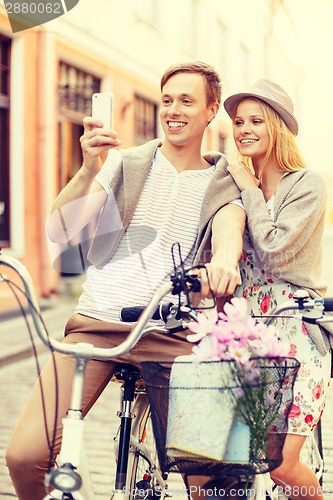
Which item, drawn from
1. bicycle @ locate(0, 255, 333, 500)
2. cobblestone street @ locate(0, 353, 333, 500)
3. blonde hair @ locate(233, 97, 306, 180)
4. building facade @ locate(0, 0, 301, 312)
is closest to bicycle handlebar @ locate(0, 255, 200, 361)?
bicycle @ locate(0, 255, 333, 500)

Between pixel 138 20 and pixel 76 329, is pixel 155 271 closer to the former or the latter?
pixel 76 329

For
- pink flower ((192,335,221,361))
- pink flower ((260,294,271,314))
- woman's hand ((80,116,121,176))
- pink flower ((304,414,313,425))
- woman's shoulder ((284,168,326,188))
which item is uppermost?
woman's hand ((80,116,121,176))

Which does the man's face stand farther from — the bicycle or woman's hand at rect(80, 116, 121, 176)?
the bicycle

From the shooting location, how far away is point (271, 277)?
9.00 feet

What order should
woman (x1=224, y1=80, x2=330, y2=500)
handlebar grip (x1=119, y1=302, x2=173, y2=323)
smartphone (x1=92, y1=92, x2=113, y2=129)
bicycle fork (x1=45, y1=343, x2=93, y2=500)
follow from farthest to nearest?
woman (x1=224, y1=80, x2=330, y2=500), smartphone (x1=92, y1=92, x2=113, y2=129), handlebar grip (x1=119, y1=302, x2=173, y2=323), bicycle fork (x1=45, y1=343, x2=93, y2=500)

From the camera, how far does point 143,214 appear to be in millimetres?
2697

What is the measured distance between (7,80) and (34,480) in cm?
871

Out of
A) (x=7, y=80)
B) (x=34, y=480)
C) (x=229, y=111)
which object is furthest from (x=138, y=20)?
(x=34, y=480)

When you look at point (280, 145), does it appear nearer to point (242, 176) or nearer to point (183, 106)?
point (242, 176)

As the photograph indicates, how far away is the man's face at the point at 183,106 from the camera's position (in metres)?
2.74

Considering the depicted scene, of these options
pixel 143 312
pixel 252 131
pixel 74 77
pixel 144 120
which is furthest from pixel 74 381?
pixel 144 120

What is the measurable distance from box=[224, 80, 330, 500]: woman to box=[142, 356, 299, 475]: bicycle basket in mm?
595

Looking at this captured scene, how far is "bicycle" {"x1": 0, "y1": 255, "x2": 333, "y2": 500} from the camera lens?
1.95 metres

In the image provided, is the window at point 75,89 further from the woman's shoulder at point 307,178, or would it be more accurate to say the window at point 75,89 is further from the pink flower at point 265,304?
the pink flower at point 265,304
